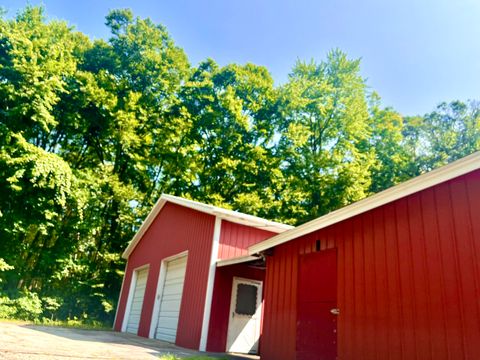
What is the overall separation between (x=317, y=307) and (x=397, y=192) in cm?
220

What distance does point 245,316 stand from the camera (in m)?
8.48

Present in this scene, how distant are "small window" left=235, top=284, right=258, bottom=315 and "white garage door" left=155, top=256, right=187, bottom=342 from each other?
1681mm

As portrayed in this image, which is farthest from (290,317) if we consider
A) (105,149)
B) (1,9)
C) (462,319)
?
(1,9)

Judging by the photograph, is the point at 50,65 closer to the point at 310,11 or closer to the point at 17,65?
the point at 17,65

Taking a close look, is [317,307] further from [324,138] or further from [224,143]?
[324,138]

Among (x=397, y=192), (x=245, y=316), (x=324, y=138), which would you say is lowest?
(x=245, y=316)

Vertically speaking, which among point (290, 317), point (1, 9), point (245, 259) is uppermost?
point (1, 9)

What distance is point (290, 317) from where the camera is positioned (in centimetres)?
581

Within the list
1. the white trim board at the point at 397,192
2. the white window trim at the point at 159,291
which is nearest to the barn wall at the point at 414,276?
the white trim board at the point at 397,192

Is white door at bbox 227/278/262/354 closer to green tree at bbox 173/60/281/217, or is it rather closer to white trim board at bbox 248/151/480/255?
white trim board at bbox 248/151/480/255

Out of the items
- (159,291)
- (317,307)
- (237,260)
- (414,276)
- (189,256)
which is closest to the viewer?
(414,276)

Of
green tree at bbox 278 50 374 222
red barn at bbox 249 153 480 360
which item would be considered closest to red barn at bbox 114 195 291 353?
red barn at bbox 249 153 480 360

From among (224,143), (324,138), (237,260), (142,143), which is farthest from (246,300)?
(324,138)

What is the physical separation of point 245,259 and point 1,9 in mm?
15659
